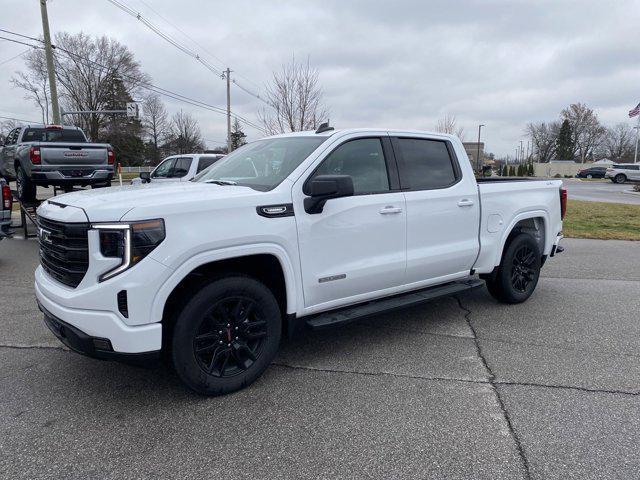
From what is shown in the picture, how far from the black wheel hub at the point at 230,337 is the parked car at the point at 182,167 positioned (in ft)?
28.5

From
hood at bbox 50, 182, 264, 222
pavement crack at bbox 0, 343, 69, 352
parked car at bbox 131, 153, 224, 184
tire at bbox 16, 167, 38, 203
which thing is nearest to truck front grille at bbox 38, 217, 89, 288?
hood at bbox 50, 182, 264, 222

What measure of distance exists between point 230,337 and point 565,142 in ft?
356

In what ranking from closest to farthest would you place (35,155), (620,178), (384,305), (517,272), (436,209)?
1. (384,305)
2. (436,209)
3. (517,272)
4. (35,155)
5. (620,178)

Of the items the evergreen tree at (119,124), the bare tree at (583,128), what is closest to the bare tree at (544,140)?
the bare tree at (583,128)

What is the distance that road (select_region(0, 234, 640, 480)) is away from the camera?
8.72 feet

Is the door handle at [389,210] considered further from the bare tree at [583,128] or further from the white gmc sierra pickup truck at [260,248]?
the bare tree at [583,128]

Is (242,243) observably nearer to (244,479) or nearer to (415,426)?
(244,479)

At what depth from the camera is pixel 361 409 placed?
325 cm

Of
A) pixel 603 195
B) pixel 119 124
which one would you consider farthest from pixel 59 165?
pixel 119 124

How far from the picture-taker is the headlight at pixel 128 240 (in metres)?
2.87

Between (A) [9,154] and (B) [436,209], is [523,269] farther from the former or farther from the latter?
(A) [9,154]

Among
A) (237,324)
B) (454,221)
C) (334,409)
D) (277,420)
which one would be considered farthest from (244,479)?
(454,221)

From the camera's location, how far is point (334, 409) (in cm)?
325

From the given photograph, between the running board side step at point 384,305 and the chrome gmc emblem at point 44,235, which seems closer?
the chrome gmc emblem at point 44,235
